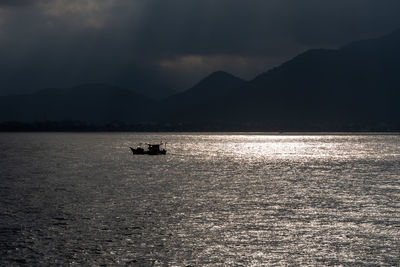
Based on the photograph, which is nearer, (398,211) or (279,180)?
(398,211)

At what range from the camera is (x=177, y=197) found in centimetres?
6988

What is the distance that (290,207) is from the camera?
2378 inches

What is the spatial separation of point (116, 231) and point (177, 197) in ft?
80.2

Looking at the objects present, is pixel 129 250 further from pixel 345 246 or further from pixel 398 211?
pixel 398 211

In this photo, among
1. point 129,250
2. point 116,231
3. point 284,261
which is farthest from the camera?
point 116,231

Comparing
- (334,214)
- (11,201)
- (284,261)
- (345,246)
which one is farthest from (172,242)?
(11,201)

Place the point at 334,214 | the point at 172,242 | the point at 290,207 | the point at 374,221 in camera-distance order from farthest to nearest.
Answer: the point at 290,207
the point at 334,214
the point at 374,221
the point at 172,242

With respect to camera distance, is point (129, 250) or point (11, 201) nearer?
point (129, 250)

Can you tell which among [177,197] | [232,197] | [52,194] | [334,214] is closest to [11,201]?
[52,194]

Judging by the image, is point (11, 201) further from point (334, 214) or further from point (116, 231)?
point (334, 214)

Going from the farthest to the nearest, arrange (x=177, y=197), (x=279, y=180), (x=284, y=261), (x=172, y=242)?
(x=279, y=180) < (x=177, y=197) < (x=172, y=242) < (x=284, y=261)

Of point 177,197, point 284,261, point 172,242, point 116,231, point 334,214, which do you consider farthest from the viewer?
point 177,197

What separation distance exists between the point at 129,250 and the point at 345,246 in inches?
727

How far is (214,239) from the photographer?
42625 millimetres
